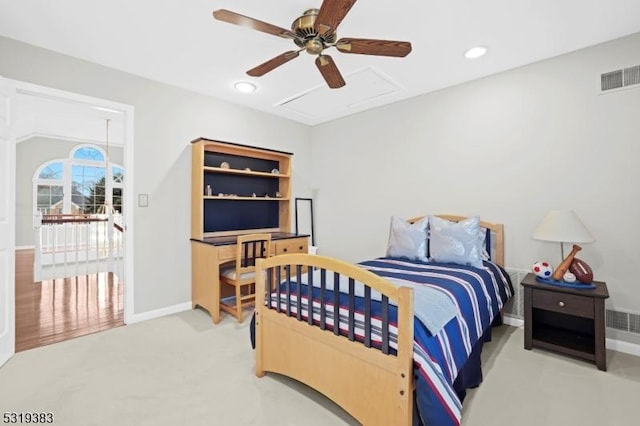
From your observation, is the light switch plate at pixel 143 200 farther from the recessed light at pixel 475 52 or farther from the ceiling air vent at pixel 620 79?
the ceiling air vent at pixel 620 79

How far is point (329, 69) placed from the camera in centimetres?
224

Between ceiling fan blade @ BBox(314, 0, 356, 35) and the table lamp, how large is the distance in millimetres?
2283

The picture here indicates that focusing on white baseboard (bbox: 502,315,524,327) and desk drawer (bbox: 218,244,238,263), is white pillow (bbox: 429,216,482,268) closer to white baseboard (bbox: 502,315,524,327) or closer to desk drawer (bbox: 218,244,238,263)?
white baseboard (bbox: 502,315,524,327)

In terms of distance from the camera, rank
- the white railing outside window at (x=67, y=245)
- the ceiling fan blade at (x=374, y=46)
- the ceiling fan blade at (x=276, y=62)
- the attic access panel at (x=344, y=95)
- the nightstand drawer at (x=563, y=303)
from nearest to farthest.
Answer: the ceiling fan blade at (x=374, y=46)
the ceiling fan blade at (x=276, y=62)
the nightstand drawer at (x=563, y=303)
the attic access panel at (x=344, y=95)
the white railing outside window at (x=67, y=245)

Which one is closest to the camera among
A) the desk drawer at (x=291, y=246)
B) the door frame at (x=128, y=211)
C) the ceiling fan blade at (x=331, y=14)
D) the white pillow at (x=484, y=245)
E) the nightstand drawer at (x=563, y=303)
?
the ceiling fan blade at (x=331, y=14)

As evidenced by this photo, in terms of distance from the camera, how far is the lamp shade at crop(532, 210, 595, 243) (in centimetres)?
236

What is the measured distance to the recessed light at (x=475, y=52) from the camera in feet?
8.52

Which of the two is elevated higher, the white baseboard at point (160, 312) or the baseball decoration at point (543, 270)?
the baseball decoration at point (543, 270)

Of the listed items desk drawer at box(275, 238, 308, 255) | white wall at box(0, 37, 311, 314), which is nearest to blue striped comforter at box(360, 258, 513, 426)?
desk drawer at box(275, 238, 308, 255)

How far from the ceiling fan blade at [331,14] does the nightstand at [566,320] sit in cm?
249

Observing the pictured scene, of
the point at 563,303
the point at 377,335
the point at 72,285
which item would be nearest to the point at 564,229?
the point at 563,303

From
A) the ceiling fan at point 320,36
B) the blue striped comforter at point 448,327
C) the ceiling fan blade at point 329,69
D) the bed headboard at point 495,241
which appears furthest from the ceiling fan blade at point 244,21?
the bed headboard at point 495,241

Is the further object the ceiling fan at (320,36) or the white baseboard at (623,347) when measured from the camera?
the white baseboard at (623,347)

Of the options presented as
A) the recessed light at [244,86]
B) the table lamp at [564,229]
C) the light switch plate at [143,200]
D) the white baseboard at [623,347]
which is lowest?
the white baseboard at [623,347]
